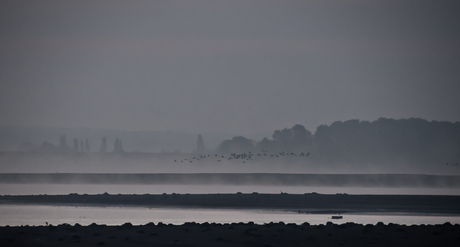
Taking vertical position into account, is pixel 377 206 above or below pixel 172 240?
above

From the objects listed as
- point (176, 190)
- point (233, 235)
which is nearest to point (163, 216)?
point (233, 235)

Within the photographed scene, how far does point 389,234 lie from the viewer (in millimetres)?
31938

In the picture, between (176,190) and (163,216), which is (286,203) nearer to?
(163,216)

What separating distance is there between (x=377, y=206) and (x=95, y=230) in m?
32.2

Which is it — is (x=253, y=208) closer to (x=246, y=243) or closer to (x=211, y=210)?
(x=211, y=210)

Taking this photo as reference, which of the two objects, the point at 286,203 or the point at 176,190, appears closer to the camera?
the point at 286,203

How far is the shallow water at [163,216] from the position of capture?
4247 cm

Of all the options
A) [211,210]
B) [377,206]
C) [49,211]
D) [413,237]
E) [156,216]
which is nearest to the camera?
[413,237]

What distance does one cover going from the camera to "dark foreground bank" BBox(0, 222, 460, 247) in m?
29.4

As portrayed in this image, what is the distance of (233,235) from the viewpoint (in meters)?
31.9

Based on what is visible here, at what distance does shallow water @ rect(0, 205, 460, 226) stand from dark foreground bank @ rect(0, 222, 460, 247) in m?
6.98

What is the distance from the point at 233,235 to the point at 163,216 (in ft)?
50.8

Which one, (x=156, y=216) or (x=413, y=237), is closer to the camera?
(x=413, y=237)

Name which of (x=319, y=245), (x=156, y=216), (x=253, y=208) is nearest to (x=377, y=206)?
(x=253, y=208)
